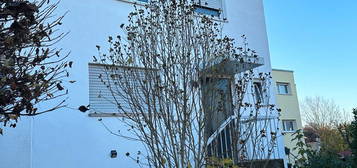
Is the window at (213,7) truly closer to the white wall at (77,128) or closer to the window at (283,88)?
the white wall at (77,128)

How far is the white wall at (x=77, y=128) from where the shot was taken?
7.54m

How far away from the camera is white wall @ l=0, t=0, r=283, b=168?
754cm

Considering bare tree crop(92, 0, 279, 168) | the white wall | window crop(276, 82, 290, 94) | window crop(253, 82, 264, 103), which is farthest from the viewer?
window crop(276, 82, 290, 94)

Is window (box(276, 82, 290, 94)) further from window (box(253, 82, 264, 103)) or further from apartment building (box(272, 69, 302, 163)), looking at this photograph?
window (box(253, 82, 264, 103))

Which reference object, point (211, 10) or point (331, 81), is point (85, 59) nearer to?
point (211, 10)

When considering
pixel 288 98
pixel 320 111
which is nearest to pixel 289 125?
pixel 288 98

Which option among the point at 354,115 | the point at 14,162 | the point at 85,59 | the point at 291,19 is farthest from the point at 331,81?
the point at 14,162

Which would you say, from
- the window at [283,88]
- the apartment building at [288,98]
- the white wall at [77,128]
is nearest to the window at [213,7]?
the white wall at [77,128]

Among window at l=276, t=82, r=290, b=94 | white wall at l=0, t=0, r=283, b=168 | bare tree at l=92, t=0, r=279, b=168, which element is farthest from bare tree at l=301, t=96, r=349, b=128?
bare tree at l=92, t=0, r=279, b=168

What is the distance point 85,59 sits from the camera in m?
8.70

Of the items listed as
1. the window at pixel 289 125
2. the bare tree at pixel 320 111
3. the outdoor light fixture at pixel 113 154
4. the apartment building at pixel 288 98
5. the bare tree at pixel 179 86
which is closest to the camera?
the bare tree at pixel 179 86

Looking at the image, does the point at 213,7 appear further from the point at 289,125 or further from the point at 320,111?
the point at 320,111

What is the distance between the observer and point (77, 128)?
8219mm

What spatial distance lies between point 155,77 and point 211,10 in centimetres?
535
